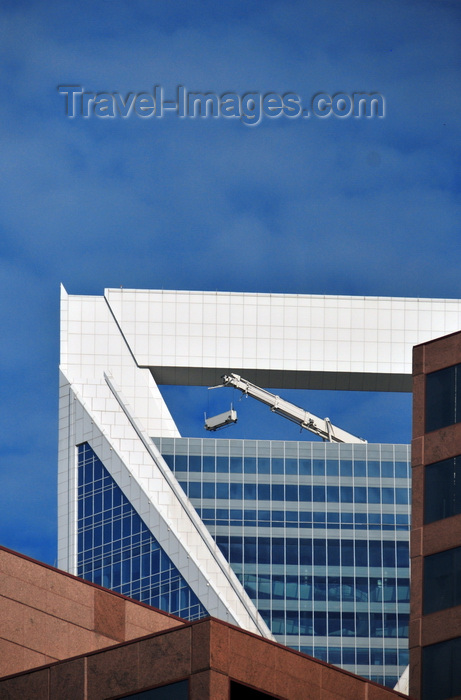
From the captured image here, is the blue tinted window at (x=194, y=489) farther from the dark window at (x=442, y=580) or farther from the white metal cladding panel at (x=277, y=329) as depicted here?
the dark window at (x=442, y=580)

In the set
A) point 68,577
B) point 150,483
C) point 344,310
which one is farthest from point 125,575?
point 68,577

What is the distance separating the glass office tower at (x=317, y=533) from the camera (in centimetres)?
17700

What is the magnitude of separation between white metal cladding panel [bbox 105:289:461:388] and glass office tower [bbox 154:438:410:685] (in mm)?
9099

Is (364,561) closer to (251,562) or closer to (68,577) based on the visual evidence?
(251,562)

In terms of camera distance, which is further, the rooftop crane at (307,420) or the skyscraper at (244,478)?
the rooftop crane at (307,420)

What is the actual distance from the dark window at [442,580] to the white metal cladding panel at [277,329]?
10018cm

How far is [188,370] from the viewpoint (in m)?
184

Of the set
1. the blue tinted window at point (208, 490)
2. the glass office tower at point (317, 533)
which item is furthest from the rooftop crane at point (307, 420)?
the blue tinted window at point (208, 490)

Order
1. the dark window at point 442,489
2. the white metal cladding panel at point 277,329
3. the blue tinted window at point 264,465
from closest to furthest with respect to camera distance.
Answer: the dark window at point 442,489
the white metal cladding panel at point 277,329
the blue tinted window at point 264,465

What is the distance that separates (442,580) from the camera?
82250 mm

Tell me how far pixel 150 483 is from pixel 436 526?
95.1m

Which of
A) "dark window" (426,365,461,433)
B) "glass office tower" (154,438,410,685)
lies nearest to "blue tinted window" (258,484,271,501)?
"glass office tower" (154,438,410,685)

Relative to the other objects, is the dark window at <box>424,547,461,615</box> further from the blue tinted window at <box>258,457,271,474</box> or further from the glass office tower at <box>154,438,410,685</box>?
the blue tinted window at <box>258,457,271,474</box>

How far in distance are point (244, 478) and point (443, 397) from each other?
98237 millimetres
